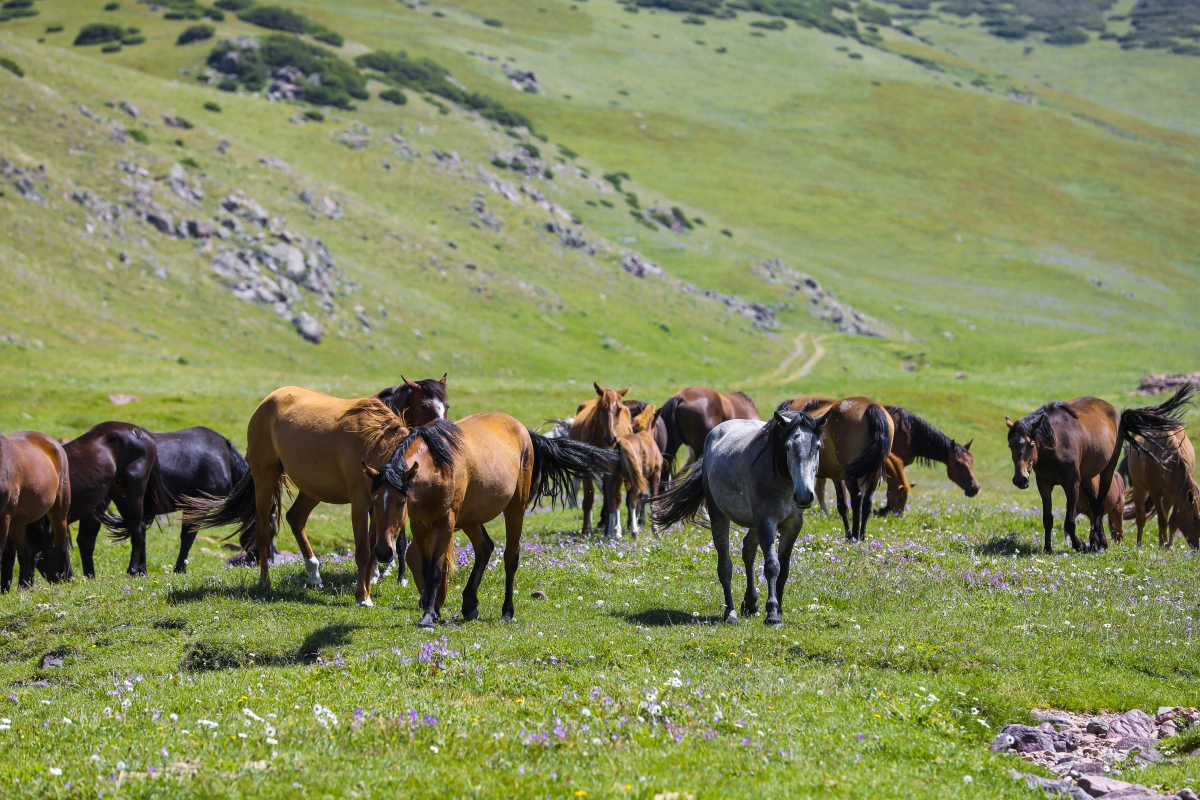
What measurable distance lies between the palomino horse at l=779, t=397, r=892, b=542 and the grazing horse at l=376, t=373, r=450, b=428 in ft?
23.0

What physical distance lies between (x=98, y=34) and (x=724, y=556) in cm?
14590

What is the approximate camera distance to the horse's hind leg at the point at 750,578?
47.4ft

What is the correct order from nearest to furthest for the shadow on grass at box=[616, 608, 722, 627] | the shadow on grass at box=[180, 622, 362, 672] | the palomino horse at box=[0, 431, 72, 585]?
the shadow on grass at box=[180, 622, 362, 672]
the shadow on grass at box=[616, 608, 722, 627]
the palomino horse at box=[0, 431, 72, 585]

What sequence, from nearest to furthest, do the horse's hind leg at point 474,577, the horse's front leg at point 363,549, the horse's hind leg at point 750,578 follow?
1. the horse's hind leg at point 474,577
2. the horse's front leg at point 363,549
3. the horse's hind leg at point 750,578

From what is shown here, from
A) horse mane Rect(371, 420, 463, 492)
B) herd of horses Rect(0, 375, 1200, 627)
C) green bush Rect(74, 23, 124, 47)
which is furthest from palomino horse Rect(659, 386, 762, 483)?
green bush Rect(74, 23, 124, 47)

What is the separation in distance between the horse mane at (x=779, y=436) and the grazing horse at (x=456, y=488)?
2884 mm

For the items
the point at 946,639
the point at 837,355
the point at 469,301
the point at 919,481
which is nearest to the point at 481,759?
the point at 946,639

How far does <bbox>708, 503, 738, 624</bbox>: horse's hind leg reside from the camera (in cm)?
1423

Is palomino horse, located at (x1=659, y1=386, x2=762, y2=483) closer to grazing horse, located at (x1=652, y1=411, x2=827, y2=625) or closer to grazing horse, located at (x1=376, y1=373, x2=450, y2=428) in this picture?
grazing horse, located at (x1=652, y1=411, x2=827, y2=625)

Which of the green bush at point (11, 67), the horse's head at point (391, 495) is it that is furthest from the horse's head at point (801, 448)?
the green bush at point (11, 67)

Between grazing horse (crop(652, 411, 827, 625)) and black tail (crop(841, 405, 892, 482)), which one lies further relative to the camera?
black tail (crop(841, 405, 892, 482))

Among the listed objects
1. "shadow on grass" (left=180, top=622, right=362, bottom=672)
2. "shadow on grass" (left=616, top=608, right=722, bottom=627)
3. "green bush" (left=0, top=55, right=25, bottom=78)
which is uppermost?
"green bush" (left=0, top=55, right=25, bottom=78)

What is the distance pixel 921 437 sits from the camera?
24.6m

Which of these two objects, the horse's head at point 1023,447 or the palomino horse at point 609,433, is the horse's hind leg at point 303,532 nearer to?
the palomino horse at point 609,433
